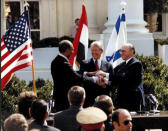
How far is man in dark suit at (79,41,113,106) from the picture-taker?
8102 millimetres

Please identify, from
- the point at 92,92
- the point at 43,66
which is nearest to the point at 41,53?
the point at 43,66

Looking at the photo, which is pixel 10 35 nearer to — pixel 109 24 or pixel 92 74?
pixel 92 74

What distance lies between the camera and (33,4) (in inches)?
758

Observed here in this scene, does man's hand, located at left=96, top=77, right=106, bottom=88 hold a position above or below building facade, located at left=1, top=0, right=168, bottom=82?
below

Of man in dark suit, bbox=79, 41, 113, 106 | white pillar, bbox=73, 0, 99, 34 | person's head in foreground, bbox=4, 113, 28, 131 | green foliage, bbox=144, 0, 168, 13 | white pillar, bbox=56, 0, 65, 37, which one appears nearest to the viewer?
person's head in foreground, bbox=4, 113, 28, 131

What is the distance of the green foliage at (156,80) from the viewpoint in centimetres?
1049

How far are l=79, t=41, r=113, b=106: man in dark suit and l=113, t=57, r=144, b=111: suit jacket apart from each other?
180 millimetres

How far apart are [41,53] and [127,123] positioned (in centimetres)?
1069

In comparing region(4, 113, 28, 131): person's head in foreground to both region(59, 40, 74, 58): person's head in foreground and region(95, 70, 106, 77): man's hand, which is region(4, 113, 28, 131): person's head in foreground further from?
region(95, 70, 106, 77): man's hand

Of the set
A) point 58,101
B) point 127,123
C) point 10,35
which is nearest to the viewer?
point 127,123

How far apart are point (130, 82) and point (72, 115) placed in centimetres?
201

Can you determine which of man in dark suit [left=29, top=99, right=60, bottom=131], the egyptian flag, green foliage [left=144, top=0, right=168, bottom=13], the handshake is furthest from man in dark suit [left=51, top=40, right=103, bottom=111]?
green foliage [left=144, top=0, right=168, bottom=13]

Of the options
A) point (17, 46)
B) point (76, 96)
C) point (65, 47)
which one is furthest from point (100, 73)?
point (17, 46)

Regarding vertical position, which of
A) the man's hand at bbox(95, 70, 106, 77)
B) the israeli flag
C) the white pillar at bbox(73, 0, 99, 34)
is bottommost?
the man's hand at bbox(95, 70, 106, 77)
